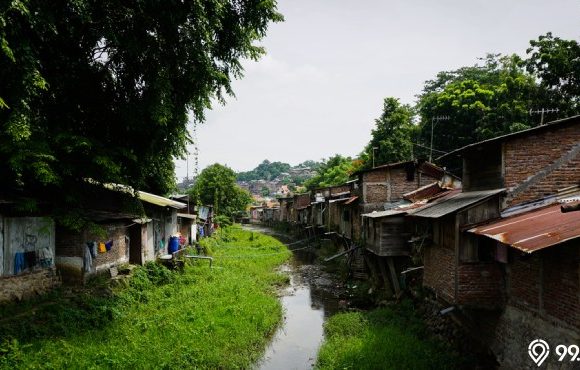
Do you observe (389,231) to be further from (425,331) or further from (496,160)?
(496,160)

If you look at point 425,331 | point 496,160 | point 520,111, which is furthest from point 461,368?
point 520,111

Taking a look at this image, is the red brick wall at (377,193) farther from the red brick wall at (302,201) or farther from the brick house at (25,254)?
the red brick wall at (302,201)

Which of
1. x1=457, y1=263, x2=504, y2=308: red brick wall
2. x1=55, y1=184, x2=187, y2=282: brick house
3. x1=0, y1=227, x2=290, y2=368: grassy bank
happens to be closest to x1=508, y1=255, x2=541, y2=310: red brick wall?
x1=457, y1=263, x2=504, y2=308: red brick wall

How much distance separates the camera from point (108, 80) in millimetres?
14523

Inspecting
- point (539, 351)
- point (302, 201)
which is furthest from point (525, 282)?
point (302, 201)

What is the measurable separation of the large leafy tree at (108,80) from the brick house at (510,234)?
9061 mm

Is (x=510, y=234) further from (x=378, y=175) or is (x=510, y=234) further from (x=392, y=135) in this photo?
(x=392, y=135)

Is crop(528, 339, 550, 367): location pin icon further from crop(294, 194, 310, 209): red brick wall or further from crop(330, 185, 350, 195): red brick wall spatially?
crop(294, 194, 310, 209): red brick wall

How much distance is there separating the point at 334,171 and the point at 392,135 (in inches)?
755

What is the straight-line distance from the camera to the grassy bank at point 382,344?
11203mm

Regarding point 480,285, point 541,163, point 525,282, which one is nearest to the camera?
point 525,282

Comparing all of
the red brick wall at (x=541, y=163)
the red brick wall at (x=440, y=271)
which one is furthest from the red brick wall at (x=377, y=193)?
the red brick wall at (x=541, y=163)

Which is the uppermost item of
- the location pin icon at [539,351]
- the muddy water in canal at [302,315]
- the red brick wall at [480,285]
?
the red brick wall at [480,285]

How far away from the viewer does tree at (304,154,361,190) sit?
173 feet
